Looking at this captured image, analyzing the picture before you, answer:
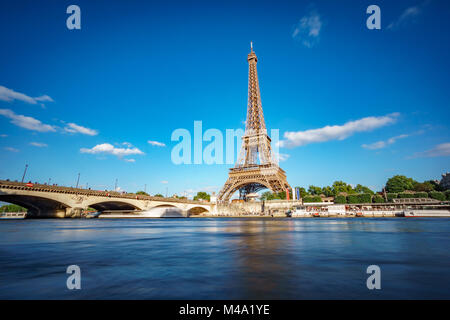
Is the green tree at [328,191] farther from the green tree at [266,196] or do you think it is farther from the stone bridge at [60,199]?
the stone bridge at [60,199]

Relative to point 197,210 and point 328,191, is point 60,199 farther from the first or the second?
point 328,191

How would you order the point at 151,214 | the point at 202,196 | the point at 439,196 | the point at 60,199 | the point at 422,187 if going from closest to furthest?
the point at 60,199, the point at 151,214, the point at 439,196, the point at 422,187, the point at 202,196

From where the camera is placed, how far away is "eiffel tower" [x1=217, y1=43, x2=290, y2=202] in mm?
70000

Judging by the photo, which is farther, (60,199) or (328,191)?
(328,191)

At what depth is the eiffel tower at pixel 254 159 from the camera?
2756 inches

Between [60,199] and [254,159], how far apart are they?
2214 inches

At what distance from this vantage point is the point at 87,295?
4.02 meters

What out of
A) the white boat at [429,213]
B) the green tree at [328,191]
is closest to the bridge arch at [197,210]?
the green tree at [328,191]

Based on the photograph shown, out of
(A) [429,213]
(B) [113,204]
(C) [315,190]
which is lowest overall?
(A) [429,213]

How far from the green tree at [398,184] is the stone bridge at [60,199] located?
85.1 meters

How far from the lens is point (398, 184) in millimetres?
96625

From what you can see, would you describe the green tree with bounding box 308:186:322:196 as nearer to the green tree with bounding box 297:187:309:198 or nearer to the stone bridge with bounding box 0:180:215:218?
the green tree with bounding box 297:187:309:198

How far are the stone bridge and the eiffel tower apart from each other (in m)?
19.1

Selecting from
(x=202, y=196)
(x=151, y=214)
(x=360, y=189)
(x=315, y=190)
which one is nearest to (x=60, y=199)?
(x=151, y=214)
